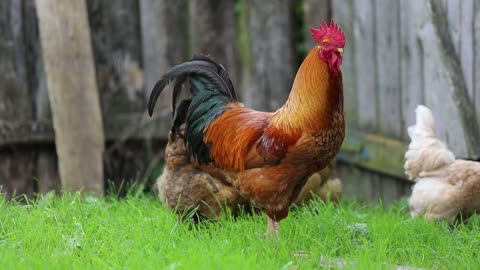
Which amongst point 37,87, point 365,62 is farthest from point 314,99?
point 37,87

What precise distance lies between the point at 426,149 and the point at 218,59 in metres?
2.40

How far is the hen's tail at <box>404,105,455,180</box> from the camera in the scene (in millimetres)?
5723

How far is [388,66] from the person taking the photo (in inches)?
261

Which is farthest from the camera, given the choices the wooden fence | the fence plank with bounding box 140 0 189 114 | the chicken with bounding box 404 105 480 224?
the fence plank with bounding box 140 0 189 114

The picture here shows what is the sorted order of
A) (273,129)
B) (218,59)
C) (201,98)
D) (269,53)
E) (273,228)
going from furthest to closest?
(218,59) < (269,53) < (201,98) < (273,228) < (273,129)

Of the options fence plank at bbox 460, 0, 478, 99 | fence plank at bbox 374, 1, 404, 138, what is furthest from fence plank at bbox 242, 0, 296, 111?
fence plank at bbox 460, 0, 478, 99

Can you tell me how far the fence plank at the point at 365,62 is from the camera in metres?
6.75

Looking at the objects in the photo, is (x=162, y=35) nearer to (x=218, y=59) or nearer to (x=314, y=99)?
(x=218, y=59)

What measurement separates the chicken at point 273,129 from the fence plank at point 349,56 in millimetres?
2107

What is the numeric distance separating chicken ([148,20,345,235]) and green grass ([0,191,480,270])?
338 millimetres

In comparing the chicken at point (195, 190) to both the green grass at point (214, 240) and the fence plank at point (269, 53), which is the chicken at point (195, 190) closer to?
the green grass at point (214, 240)

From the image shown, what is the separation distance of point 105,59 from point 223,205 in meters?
2.62

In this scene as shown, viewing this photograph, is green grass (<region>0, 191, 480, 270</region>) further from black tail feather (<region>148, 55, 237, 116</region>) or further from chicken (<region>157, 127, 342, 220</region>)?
black tail feather (<region>148, 55, 237, 116</region>)

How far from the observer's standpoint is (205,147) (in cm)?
516
